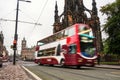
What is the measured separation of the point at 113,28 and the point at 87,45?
12.3 m

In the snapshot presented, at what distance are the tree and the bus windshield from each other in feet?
33.2

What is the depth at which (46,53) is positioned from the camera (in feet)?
121

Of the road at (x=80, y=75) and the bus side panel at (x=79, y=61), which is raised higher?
the bus side panel at (x=79, y=61)

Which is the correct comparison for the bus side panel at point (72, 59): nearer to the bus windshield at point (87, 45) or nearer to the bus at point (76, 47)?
the bus at point (76, 47)

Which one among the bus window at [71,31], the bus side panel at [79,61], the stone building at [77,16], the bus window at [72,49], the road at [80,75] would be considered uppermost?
Result: the stone building at [77,16]

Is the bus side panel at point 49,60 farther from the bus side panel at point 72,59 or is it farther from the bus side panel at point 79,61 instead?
the bus side panel at point 79,61

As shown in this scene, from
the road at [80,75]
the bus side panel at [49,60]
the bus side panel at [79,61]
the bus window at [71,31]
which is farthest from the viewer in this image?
the bus side panel at [49,60]

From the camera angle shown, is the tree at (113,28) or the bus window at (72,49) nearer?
the bus window at (72,49)

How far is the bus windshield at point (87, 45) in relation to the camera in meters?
25.8

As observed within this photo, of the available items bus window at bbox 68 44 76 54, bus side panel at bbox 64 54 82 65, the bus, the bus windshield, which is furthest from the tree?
bus window at bbox 68 44 76 54

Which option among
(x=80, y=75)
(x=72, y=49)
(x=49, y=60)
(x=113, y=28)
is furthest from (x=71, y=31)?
(x=113, y=28)

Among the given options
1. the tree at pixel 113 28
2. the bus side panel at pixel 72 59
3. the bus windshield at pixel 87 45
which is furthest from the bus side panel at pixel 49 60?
the tree at pixel 113 28

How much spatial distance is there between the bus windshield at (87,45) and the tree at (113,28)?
10.1 metres

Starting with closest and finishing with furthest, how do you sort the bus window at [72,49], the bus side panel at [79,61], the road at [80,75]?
the road at [80,75] → the bus side panel at [79,61] → the bus window at [72,49]
